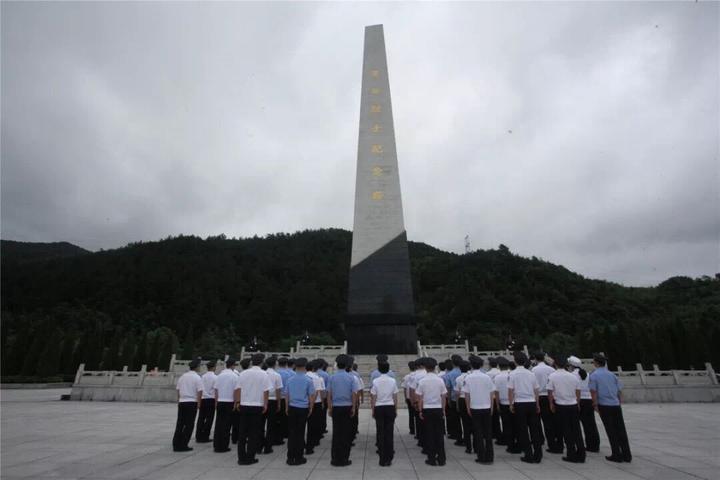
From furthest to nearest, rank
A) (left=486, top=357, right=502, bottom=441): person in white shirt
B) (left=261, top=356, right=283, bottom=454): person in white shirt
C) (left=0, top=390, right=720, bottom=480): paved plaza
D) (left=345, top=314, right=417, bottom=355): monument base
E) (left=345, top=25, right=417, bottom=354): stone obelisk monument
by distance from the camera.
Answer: (left=345, top=25, right=417, bottom=354): stone obelisk monument → (left=345, top=314, right=417, bottom=355): monument base → (left=486, top=357, right=502, bottom=441): person in white shirt → (left=261, top=356, right=283, bottom=454): person in white shirt → (left=0, top=390, right=720, bottom=480): paved plaza

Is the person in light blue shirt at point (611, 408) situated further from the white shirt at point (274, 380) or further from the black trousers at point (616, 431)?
the white shirt at point (274, 380)

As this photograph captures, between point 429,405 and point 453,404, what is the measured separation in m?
1.30

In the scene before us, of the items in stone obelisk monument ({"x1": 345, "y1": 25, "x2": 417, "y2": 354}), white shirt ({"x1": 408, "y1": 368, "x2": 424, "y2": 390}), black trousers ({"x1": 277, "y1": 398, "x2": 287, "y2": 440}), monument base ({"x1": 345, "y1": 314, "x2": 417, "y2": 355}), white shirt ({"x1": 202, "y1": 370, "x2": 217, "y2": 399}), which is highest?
stone obelisk monument ({"x1": 345, "y1": 25, "x2": 417, "y2": 354})

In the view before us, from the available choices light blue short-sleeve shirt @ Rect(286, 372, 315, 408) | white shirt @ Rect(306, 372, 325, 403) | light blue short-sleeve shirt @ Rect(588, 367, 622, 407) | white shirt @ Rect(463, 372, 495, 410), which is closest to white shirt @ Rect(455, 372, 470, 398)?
white shirt @ Rect(463, 372, 495, 410)

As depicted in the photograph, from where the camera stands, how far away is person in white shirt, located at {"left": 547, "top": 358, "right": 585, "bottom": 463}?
13.8 feet

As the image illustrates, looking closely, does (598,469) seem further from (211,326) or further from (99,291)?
(99,291)

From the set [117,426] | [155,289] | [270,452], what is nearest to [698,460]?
[270,452]

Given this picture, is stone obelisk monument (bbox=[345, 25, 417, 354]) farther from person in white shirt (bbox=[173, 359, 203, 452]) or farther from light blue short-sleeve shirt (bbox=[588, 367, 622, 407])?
light blue short-sleeve shirt (bbox=[588, 367, 622, 407])

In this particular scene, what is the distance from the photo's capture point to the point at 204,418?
5.28 meters

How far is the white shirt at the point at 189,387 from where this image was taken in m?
4.75

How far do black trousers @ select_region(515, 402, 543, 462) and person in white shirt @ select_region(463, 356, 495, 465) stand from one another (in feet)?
1.17

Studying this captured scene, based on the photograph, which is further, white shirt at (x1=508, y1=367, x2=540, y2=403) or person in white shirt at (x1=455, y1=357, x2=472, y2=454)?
person in white shirt at (x1=455, y1=357, x2=472, y2=454)

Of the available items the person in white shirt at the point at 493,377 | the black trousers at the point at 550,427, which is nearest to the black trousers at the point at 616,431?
the black trousers at the point at 550,427

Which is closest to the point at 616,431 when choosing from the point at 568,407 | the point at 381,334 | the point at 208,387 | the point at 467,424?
the point at 568,407
